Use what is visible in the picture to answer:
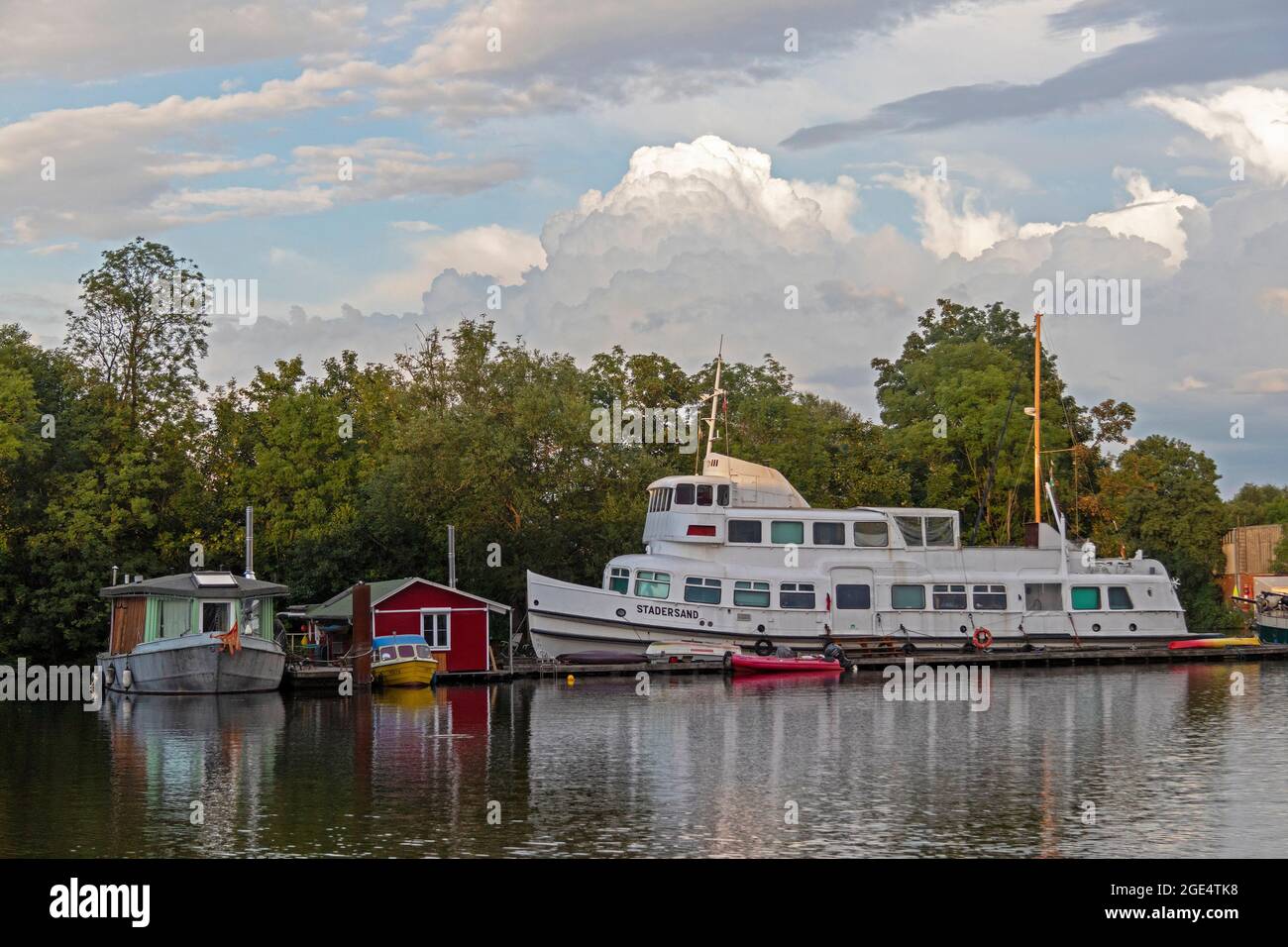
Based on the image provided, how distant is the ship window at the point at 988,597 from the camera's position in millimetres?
63094

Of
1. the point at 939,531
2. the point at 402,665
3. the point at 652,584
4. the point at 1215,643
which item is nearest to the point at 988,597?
the point at 939,531

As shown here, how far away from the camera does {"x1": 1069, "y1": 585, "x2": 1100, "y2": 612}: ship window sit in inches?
2534

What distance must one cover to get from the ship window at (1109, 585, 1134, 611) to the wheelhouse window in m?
13.3

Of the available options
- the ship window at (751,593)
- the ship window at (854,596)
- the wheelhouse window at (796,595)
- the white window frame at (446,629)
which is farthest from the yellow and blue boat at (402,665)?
the ship window at (854,596)

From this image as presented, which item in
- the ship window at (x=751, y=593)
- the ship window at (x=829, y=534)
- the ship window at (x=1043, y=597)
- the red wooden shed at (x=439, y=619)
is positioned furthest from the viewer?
the ship window at (x=1043, y=597)

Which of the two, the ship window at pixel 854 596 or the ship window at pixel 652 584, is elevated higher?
the ship window at pixel 652 584

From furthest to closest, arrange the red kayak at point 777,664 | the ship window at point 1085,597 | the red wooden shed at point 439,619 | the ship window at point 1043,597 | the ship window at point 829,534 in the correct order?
the ship window at point 1085,597, the ship window at point 1043,597, the ship window at point 829,534, the red kayak at point 777,664, the red wooden shed at point 439,619

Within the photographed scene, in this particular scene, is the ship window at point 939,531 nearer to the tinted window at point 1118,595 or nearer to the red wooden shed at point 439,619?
the tinted window at point 1118,595

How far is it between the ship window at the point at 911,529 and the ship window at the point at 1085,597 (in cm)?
726

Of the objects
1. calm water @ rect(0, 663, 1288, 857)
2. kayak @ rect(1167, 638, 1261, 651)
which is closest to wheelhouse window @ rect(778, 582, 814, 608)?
calm water @ rect(0, 663, 1288, 857)

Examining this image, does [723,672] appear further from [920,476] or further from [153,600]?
[920,476]

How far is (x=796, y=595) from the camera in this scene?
6138 centimetres
